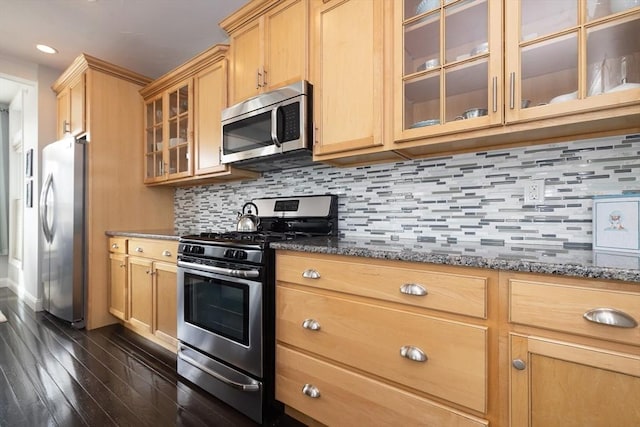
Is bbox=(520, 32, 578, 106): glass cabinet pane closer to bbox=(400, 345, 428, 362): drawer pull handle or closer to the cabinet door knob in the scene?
the cabinet door knob

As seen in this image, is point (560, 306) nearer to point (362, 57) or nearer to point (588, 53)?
point (588, 53)

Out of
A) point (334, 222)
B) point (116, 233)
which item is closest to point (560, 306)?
point (334, 222)

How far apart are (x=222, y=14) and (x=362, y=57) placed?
4.69 feet

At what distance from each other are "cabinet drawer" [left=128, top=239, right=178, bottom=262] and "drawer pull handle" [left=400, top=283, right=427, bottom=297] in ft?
5.61

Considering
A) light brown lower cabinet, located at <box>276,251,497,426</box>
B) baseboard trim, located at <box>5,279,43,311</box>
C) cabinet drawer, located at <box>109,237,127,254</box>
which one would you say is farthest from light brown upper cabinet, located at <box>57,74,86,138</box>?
light brown lower cabinet, located at <box>276,251,497,426</box>

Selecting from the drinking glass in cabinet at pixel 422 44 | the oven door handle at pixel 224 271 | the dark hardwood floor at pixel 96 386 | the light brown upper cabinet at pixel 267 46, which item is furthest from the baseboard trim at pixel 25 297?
the drinking glass in cabinet at pixel 422 44

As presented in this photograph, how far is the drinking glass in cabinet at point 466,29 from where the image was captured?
4.27 feet

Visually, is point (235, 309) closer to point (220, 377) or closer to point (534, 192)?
point (220, 377)

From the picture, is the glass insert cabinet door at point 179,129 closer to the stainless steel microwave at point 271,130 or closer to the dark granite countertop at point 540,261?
the stainless steel microwave at point 271,130

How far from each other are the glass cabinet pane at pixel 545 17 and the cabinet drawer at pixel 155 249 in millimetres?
2302

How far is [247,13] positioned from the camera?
6.91ft

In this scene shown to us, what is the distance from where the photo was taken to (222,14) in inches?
94.0

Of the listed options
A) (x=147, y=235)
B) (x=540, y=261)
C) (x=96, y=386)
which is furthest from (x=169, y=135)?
(x=540, y=261)

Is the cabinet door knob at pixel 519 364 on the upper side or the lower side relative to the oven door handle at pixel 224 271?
lower
